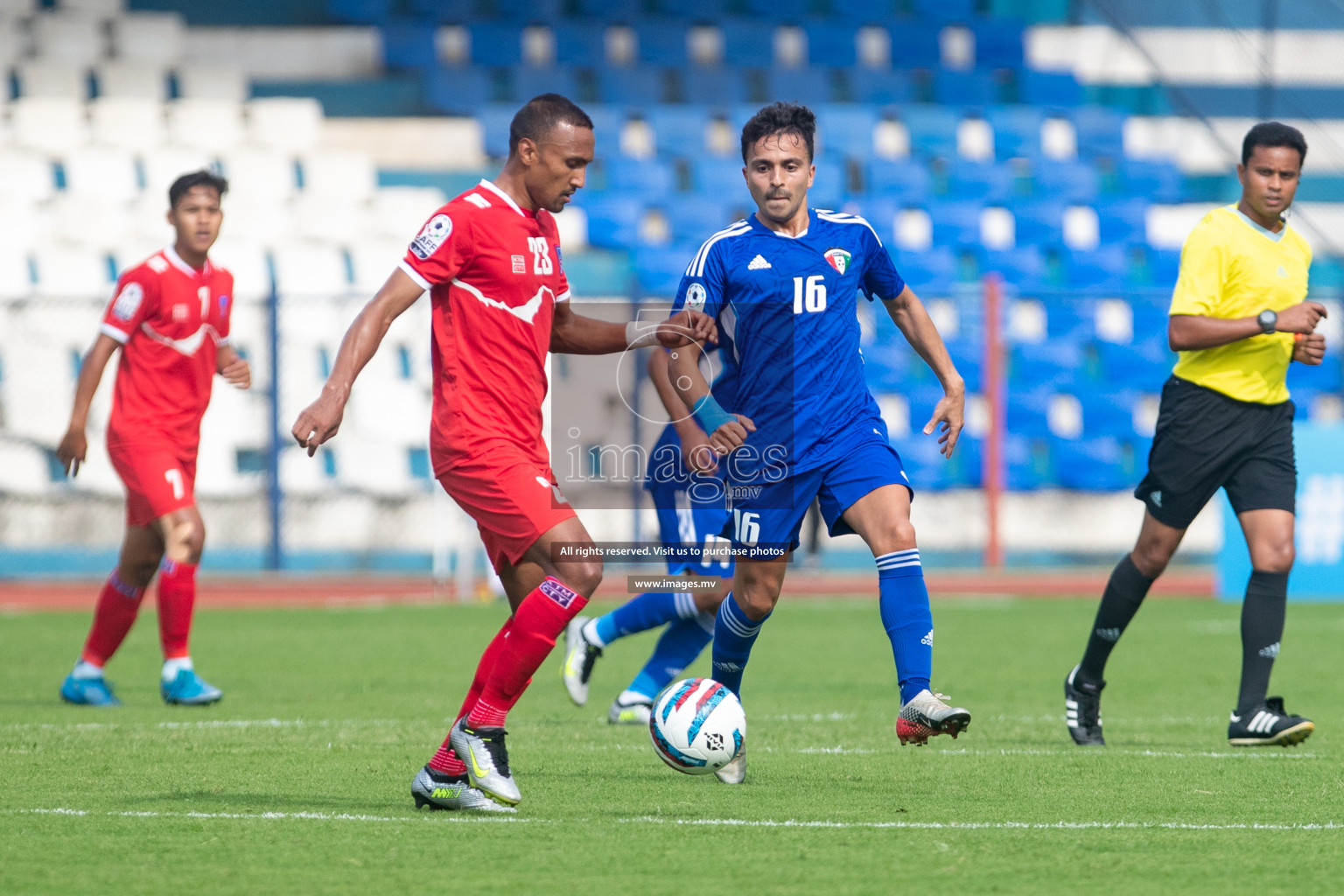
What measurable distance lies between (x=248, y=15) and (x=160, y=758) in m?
16.6

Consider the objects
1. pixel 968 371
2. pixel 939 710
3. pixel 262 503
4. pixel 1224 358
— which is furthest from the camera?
pixel 968 371

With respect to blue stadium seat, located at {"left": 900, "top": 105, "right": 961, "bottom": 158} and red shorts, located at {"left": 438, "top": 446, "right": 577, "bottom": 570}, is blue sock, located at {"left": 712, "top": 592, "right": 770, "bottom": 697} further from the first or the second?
blue stadium seat, located at {"left": 900, "top": 105, "right": 961, "bottom": 158}

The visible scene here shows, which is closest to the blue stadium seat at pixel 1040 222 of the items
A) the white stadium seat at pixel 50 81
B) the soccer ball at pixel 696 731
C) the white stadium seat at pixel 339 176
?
the white stadium seat at pixel 339 176

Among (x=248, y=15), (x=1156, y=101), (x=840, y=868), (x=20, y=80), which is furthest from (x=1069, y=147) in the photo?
(x=840, y=868)

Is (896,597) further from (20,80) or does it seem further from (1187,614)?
(20,80)

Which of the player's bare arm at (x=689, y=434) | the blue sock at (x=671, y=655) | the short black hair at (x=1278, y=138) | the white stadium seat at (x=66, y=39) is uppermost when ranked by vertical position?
the white stadium seat at (x=66, y=39)

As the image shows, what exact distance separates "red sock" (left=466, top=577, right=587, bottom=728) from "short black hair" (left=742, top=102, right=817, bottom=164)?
1714 millimetres

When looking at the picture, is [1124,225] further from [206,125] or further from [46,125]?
[46,125]

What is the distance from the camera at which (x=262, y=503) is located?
1616 centimetres

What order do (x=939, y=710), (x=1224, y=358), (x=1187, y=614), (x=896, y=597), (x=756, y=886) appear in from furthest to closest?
1. (x=1187, y=614)
2. (x=1224, y=358)
3. (x=896, y=597)
4. (x=939, y=710)
5. (x=756, y=886)

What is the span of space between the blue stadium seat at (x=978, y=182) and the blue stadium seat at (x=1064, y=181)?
1.30 feet

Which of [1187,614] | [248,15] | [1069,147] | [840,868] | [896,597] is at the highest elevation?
[248,15]

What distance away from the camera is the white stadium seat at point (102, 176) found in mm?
18016

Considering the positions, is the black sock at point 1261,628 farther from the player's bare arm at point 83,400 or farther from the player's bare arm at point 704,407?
the player's bare arm at point 83,400
